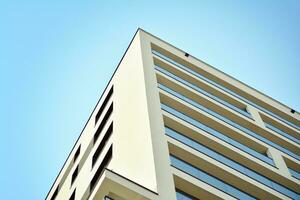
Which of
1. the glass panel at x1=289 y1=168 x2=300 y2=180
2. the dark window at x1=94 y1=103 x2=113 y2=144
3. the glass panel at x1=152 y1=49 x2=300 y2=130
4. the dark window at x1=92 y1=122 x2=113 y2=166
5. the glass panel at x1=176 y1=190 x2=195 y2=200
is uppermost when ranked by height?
the glass panel at x1=152 y1=49 x2=300 y2=130

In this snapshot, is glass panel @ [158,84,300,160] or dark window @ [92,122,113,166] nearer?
dark window @ [92,122,113,166]

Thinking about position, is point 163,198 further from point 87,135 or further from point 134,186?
point 87,135

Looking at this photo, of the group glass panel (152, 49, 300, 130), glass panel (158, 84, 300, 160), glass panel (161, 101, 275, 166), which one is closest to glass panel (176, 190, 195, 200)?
glass panel (161, 101, 275, 166)

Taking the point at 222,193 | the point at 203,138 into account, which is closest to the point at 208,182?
the point at 222,193

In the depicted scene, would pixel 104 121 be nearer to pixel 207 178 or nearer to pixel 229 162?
pixel 229 162

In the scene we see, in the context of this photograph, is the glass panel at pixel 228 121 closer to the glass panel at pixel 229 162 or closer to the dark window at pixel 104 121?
the dark window at pixel 104 121

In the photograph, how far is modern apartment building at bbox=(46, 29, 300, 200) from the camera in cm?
1841

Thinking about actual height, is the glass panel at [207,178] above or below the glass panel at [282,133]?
below

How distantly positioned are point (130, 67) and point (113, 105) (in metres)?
2.66

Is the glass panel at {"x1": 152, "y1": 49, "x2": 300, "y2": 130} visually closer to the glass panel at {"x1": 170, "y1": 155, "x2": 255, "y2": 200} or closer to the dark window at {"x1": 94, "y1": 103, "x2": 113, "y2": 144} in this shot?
the dark window at {"x1": 94, "y1": 103, "x2": 113, "y2": 144}

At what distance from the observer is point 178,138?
21.7 metres

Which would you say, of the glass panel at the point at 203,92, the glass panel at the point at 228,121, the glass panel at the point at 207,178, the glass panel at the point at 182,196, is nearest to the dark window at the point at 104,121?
the glass panel at the point at 228,121

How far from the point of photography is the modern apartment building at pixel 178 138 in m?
18.4

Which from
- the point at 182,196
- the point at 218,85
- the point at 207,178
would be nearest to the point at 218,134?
the point at 207,178
